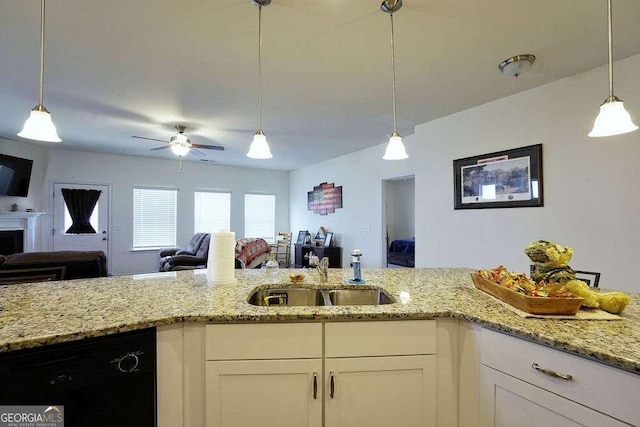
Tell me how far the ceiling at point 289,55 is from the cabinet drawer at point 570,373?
1.83 m

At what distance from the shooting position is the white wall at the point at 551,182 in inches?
91.3

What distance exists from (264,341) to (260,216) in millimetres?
6585

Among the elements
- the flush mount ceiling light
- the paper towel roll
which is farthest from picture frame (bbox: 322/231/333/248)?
the paper towel roll

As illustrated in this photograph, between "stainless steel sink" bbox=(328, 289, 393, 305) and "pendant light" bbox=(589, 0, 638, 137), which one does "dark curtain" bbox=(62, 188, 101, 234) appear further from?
"pendant light" bbox=(589, 0, 638, 137)

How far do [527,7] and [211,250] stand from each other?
2.34 metres

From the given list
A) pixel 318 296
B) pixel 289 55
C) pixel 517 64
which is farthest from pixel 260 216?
pixel 517 64

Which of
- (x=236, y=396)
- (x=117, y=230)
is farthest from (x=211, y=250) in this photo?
(x=117, y=230)

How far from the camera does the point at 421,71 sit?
8.45 feet

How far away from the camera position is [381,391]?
4.00ft

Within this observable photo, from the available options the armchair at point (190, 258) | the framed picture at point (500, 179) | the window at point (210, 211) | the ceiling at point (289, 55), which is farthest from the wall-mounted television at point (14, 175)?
the framed picture at point (500, 179)

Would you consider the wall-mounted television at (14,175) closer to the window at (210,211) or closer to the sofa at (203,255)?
the sofa at (203,255)

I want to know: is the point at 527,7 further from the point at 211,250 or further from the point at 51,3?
the point at 51,3

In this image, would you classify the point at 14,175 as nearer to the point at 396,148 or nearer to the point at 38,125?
the point at 38,125

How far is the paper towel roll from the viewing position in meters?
1.67
